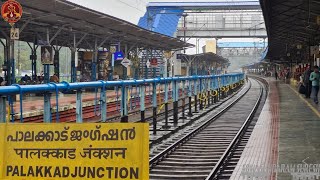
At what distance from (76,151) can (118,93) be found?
654 centimetres

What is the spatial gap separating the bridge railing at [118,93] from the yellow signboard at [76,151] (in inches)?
50.3

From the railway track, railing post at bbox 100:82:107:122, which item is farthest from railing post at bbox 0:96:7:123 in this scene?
railing post at bbox 100:82:107:122

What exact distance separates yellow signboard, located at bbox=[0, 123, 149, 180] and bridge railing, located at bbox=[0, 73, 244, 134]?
4.19ft

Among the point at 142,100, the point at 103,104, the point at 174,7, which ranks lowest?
the point at 142,100

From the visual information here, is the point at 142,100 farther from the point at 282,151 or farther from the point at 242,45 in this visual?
the point at 242,45

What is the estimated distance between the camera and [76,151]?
4301 millimetres

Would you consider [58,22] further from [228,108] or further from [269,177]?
[269,177]

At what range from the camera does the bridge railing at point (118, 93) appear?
6.03 meters

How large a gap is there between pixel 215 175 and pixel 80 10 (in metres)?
12.5

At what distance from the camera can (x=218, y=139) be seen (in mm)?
13086

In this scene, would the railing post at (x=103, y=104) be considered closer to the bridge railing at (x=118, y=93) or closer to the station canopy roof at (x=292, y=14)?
the bridge railing at (x=118, y=93)

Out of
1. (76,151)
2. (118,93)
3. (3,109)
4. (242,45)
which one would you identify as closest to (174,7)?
(242,45)

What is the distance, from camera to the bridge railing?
6027 mm

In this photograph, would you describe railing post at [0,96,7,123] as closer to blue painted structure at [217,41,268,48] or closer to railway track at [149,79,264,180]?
railway track at [149,79,264,180]
